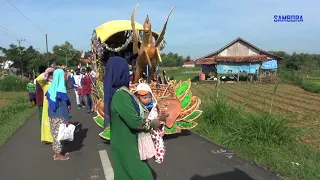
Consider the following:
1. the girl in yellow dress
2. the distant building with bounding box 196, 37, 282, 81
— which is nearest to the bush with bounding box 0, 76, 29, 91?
the distant building with bounding box 196, 37, 282, 81

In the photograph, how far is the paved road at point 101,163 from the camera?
4859 mm

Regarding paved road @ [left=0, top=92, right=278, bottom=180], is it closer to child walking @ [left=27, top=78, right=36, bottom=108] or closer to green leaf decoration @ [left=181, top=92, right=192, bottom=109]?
green leaf decoration @ [left=181, top=92, right=192, bottom=109]

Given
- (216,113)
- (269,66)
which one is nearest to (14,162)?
(216,113)

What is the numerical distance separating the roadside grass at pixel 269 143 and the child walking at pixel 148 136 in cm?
237

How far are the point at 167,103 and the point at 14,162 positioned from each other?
3420 mm

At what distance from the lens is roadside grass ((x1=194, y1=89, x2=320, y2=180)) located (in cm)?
477

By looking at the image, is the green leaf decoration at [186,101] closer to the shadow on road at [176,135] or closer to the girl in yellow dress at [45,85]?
the shadow on road at [176,135]

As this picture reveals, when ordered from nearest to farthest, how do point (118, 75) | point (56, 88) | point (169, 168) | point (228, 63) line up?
point (118, 75) → point (169, 168) → point (56, 88) → point (228, 63)

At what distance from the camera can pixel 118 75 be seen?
347 centimetres

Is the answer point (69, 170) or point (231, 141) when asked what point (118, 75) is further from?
point (231, 141)

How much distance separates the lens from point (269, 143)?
6105mm

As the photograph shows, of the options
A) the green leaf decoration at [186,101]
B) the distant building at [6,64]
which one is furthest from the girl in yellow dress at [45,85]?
the distant building at [6,64]

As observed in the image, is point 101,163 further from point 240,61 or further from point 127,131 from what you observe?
point 240,61

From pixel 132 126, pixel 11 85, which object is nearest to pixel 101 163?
pixel 132 126
